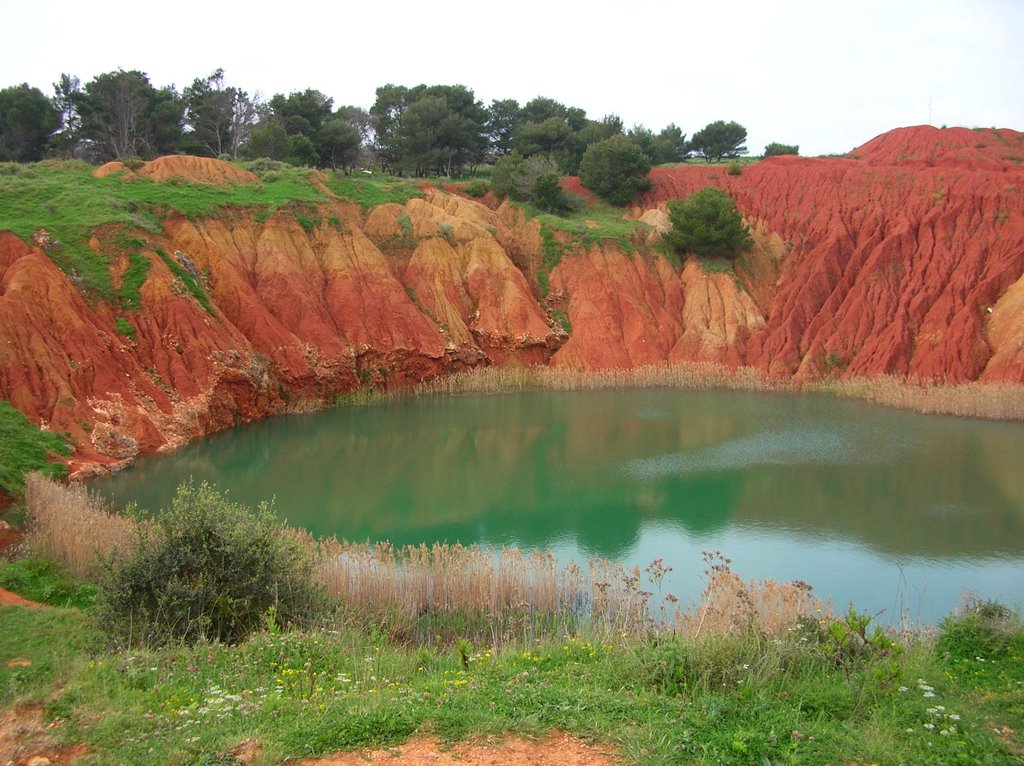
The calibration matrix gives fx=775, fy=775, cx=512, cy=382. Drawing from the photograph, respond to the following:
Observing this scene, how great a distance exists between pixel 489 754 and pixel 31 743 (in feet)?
11.5

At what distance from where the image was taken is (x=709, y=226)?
39.8 m

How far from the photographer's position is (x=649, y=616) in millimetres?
10719

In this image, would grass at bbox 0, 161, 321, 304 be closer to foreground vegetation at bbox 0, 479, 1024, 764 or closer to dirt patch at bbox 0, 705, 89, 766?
foreground vegetation at bbox 0, 479, 1024, 764

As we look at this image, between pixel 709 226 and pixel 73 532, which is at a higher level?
pixel 709 226

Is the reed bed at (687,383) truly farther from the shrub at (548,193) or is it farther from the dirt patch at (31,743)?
the dirt patch at (31,743)

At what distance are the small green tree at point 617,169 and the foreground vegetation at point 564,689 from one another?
37.9m

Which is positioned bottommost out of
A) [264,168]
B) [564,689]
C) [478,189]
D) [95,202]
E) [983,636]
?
[983,636]

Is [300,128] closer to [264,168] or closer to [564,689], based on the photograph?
[264,168]

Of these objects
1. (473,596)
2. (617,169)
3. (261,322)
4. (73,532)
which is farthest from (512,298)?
(473,596)

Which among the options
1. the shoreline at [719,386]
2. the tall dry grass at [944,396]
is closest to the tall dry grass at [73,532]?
the shoreline at [719,386]

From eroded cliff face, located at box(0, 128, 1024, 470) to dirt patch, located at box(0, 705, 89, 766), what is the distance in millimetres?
14676

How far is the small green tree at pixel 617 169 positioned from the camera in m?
44.8

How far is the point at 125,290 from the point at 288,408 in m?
6.54

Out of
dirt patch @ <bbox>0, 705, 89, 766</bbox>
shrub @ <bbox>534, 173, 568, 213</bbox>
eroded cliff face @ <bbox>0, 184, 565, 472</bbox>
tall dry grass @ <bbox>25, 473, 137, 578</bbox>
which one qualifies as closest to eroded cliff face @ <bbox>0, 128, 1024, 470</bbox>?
eroded cliff face @ <bbox>0, 184, 565, 472</bbox>
